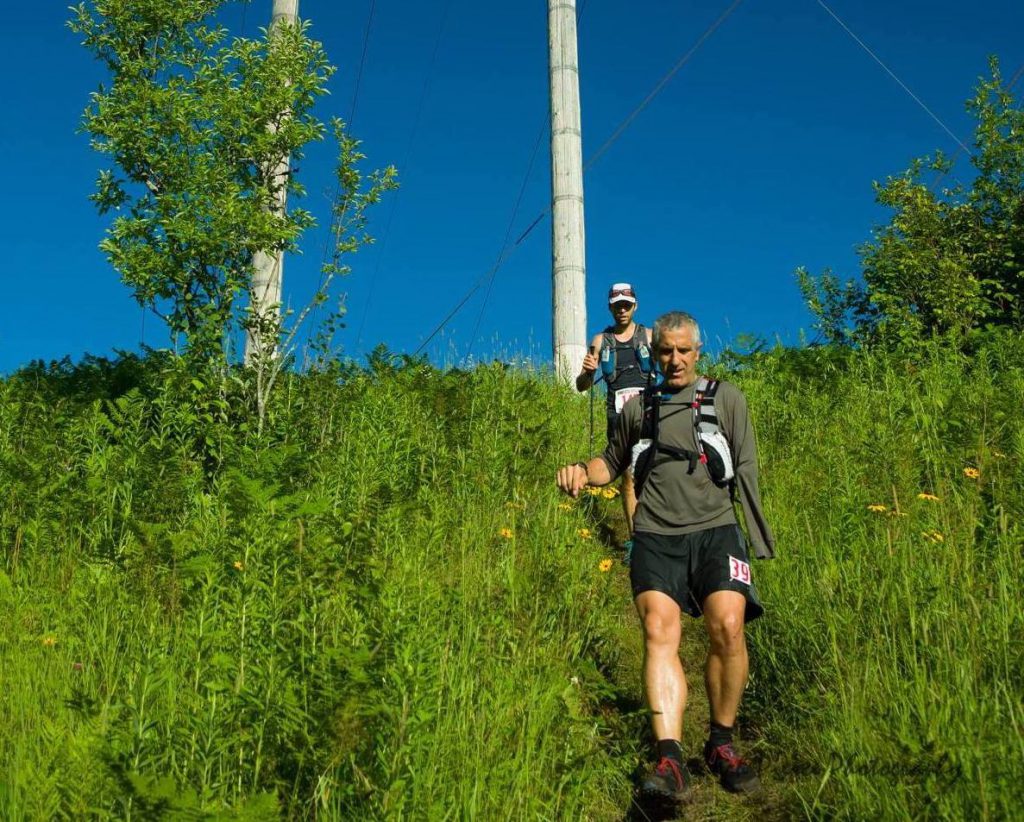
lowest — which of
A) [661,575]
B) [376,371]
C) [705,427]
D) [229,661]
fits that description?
[229,661]

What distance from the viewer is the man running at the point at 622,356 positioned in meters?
7.79

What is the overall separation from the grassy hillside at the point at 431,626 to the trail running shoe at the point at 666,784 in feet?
0.49

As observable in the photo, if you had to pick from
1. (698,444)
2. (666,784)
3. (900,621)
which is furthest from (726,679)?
(698,444)

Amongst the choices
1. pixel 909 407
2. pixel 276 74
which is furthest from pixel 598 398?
pixel 276 74

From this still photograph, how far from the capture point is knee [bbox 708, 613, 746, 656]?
4.29 metres

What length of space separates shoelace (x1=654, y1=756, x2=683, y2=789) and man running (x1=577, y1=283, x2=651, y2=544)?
148 inches

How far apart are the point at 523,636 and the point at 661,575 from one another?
684 mm

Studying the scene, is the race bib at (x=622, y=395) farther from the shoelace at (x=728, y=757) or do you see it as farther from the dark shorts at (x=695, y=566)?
the shoelace at (x=728, y=757)

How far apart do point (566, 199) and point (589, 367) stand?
588 centimetres

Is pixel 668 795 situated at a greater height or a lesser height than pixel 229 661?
lesser

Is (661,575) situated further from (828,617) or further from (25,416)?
(25,416)

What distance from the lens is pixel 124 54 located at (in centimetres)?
773

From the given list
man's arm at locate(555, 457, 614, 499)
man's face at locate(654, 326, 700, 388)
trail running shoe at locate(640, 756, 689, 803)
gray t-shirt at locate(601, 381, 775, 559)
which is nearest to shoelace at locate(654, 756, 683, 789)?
trail running shoe at locate(640, 756, 689, 803)

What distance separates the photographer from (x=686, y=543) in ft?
14.8
